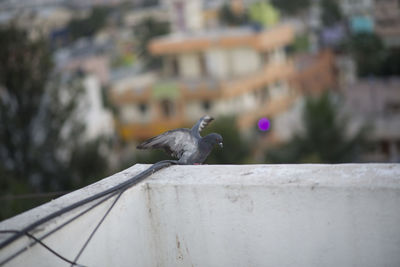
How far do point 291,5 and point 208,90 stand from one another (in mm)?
20223

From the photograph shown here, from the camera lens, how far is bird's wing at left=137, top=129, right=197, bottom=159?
3410 millimetres

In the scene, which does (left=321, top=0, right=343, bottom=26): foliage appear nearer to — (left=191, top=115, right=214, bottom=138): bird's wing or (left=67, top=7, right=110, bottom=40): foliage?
(left=67, top=7, right=110, bottom=40): foliage

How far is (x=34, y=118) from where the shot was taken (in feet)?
48.4

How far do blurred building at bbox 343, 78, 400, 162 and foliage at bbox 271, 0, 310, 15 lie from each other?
18856mm

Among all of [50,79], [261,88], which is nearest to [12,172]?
[50,79]

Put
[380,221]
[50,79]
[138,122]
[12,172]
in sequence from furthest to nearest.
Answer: [138,122]
[50,79]
[12,172]
[380,221]

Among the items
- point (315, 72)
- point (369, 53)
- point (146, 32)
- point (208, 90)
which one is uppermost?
point (146, 32)

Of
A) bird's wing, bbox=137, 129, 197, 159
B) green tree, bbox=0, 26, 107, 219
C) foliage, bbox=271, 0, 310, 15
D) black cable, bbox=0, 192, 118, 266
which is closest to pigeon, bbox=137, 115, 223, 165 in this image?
bird's wing, bbox=137, 129, 197, 159

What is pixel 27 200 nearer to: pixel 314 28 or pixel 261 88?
pixel 261 88

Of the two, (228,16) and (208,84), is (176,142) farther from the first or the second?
(228,16)

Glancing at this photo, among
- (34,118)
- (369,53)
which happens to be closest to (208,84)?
(369,53)

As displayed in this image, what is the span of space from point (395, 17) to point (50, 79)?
20.5m

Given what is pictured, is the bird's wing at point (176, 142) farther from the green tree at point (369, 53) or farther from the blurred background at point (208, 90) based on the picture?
the green tree at point (369, 53)

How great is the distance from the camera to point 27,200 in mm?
10625
